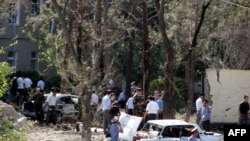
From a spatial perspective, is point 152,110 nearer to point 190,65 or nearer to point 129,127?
point 129,127

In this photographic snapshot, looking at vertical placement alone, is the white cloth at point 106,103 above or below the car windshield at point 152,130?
above

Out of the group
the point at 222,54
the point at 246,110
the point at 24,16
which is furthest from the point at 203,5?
the point at 24,16

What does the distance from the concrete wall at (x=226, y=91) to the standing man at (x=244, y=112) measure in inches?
92.4

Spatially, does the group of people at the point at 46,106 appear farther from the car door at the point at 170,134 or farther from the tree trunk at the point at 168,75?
the car door at the point at 170,134

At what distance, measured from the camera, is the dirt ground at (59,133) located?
869 inches

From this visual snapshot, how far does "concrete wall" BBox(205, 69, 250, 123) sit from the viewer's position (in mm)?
27891

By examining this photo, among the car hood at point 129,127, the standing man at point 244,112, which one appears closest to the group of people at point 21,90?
the standing man at point 244,112

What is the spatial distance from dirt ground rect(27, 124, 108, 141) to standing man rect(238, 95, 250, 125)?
5.64 metres

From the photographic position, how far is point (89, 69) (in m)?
18.3

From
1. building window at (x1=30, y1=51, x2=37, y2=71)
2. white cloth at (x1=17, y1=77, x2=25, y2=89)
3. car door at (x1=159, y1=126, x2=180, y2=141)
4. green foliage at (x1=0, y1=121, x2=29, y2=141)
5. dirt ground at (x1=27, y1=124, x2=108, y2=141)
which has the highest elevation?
building window at (x1=30, y1=51, x2=37, y2=71)

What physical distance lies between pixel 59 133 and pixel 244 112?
736 centimetres

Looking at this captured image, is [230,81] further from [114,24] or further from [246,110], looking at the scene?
[114,24]

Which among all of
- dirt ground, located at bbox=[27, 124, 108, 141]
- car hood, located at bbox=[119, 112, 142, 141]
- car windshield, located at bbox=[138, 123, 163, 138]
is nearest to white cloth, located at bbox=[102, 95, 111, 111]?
dirt ground, located at bbox=[27, 124, 108, 141]

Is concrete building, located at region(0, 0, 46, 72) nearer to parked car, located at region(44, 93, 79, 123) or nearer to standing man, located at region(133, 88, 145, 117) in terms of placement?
parked car, located at region(44, 93, 79, 123)
